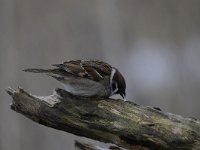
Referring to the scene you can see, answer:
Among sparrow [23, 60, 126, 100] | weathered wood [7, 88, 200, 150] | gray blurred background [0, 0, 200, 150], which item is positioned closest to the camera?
weathered wood [7, 88, 200, 150]

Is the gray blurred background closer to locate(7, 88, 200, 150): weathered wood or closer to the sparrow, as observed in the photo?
the sparrow

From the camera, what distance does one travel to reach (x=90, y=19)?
6.64m

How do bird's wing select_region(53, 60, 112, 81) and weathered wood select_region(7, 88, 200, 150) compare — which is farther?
bird's wing select_region(53, 60, 112, 81)

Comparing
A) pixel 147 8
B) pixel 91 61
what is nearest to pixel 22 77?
pixel 147 8

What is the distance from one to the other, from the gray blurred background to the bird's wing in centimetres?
247

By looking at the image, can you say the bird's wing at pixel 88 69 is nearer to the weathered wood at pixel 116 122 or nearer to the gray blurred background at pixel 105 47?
the weathered wood at pixel 116 122

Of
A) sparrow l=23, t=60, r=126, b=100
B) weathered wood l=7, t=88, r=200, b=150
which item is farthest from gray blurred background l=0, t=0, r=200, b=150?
weathered wood l=7, t=88, r=200, b=150

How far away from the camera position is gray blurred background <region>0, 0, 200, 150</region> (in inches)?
229

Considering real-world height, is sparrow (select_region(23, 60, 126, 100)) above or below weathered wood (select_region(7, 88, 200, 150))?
above

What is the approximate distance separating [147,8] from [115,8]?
0.34m

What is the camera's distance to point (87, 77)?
3055mm

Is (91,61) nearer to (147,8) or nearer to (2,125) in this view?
(2,125)

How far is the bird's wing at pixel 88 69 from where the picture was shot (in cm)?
303

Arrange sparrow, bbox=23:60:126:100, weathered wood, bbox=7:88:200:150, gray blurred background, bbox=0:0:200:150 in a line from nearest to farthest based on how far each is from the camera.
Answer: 1. weathered wood, bbox=7:88:200:150
2. sparrow, bbox=23:60:126:100
3. gray blurred background, bbox=0:0:200:150
